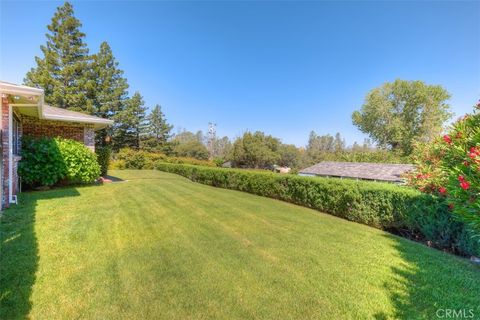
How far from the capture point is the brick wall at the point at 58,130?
9.18 m

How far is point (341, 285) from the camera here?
305 cm

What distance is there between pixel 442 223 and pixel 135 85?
3844 centimetres

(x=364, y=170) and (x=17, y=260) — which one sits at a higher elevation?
(x=364, y=170)

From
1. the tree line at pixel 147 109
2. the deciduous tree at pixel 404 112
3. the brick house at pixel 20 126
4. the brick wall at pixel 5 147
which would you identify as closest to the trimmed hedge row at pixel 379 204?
the brick house at pixel 20 126

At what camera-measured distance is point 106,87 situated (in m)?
29.0

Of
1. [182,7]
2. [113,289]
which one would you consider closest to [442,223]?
[113,289]

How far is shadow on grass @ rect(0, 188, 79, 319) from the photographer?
89.7 inches

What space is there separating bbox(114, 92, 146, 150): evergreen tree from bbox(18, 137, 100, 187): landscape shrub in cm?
2473

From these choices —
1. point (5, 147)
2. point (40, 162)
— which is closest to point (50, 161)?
point (40, 162)

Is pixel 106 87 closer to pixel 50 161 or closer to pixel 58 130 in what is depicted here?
pixel 58 130

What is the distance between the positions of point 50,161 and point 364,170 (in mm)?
21496

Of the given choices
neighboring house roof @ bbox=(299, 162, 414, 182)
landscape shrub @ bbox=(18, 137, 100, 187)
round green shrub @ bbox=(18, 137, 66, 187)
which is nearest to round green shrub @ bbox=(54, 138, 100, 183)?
landscape shrub @ bbox=(18, 137, 100, 187)

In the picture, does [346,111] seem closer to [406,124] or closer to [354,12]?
[406,124]

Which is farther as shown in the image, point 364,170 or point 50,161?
point 364,170
